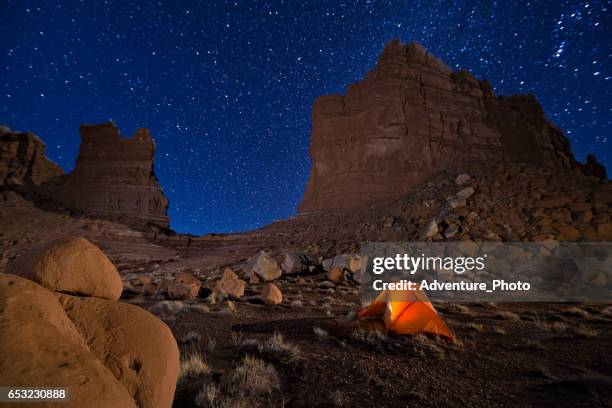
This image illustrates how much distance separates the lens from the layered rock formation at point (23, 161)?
4053cm

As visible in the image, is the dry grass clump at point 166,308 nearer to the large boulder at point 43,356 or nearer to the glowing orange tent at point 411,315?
the glowing orange tent at point 411,315

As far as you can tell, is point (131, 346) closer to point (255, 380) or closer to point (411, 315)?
point (255, 380)

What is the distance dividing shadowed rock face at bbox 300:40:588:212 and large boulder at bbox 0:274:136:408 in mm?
27734

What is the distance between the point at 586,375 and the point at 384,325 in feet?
12.0

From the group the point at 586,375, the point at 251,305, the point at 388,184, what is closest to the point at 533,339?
the point at 586,375

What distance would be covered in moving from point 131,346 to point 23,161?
5441 centimetres

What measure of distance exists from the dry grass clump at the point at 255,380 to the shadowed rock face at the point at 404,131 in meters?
25.4

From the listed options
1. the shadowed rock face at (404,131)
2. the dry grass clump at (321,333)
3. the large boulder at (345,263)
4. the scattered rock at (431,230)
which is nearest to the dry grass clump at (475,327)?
the dry grass clump at (321,333)

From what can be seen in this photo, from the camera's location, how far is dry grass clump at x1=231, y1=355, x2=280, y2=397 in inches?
157

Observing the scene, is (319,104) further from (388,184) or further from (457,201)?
(457,201)

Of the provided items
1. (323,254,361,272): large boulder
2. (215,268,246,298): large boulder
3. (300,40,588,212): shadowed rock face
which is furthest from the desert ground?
(300,40,588,212): shadowed rock face

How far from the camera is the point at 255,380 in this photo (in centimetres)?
412

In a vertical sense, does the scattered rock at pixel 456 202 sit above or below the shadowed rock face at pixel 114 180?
below

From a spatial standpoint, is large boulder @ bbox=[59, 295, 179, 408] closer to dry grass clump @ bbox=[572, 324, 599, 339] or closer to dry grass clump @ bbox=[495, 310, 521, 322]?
dry grass clump @ bbox=[572, 324, 599, 339]
